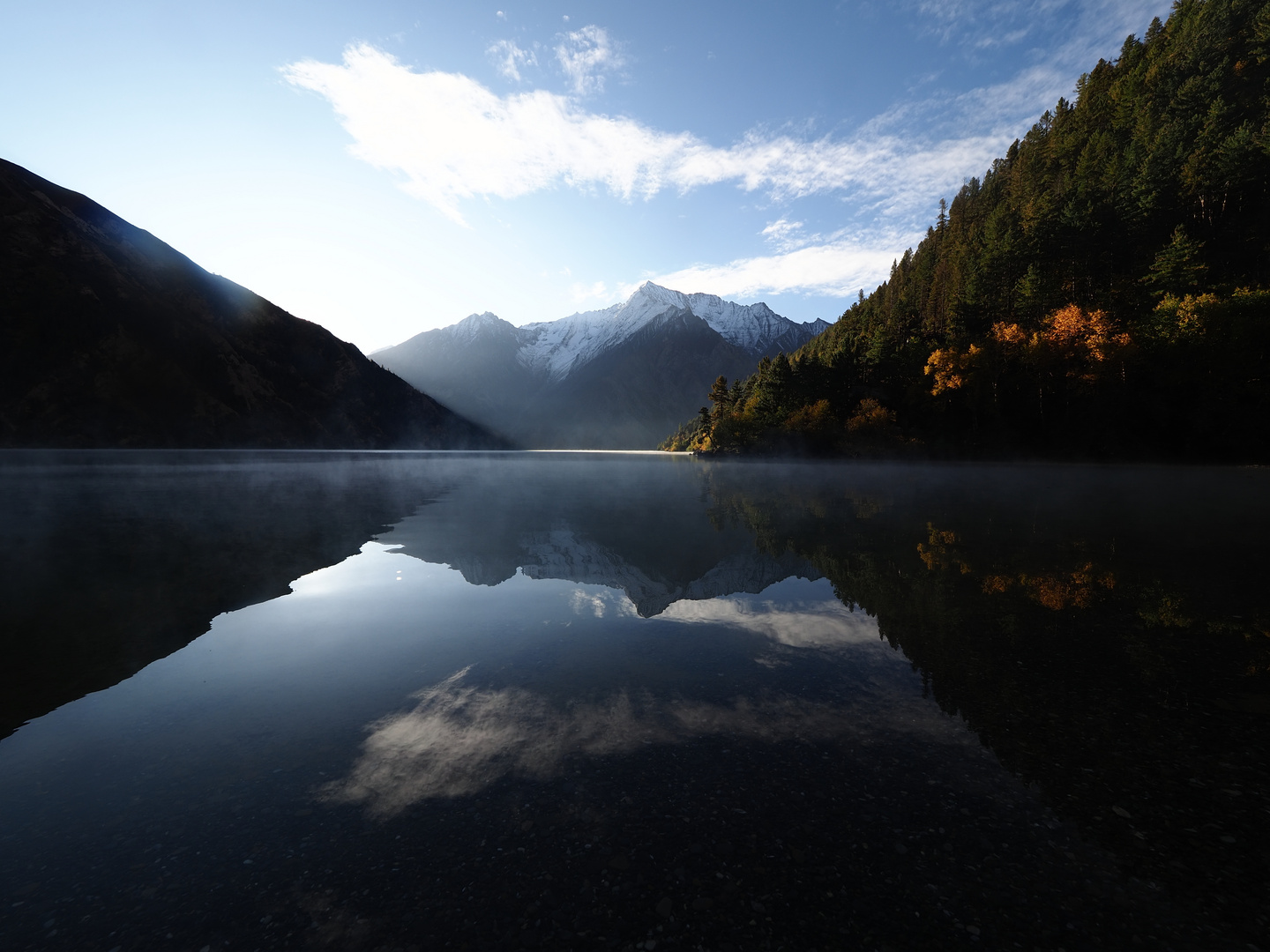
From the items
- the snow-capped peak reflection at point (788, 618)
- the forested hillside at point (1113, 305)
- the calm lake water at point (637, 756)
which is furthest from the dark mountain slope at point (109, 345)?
the snow-capped peak reflection at point (788, 618)

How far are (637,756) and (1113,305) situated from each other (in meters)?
93.4

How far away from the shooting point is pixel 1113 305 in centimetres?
6869

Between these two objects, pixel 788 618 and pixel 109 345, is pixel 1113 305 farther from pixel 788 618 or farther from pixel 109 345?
pixel 109 345

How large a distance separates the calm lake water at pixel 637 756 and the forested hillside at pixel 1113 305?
6700 centimetres

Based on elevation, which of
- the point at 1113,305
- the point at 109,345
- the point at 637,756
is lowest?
the point at 637,756

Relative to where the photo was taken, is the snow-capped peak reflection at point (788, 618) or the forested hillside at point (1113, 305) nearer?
the snow-capped peak reflection at point (788, 618)

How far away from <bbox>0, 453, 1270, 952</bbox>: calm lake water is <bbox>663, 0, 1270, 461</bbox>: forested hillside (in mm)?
67005

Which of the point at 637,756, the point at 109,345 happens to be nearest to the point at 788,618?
the point at 637,756

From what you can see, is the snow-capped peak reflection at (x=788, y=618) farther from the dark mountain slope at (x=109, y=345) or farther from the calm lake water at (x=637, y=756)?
the dark mountain slope at (x=109, y=345)

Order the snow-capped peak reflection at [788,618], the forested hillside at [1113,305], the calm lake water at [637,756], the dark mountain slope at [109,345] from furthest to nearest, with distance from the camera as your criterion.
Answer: the dark mountain slope at [109,345], the forested hillside at [1113,305], the snow-capped peak reflection at [788,618], the calm lake water at [637,756]

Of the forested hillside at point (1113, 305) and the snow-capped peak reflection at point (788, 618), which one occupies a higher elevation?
the forested hillside at point (1113, 305)

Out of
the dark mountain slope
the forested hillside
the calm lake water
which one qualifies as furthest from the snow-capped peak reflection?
the dark mountain slope

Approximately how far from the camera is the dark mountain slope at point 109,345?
473ft

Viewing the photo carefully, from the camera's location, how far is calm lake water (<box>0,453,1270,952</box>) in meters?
3.64
